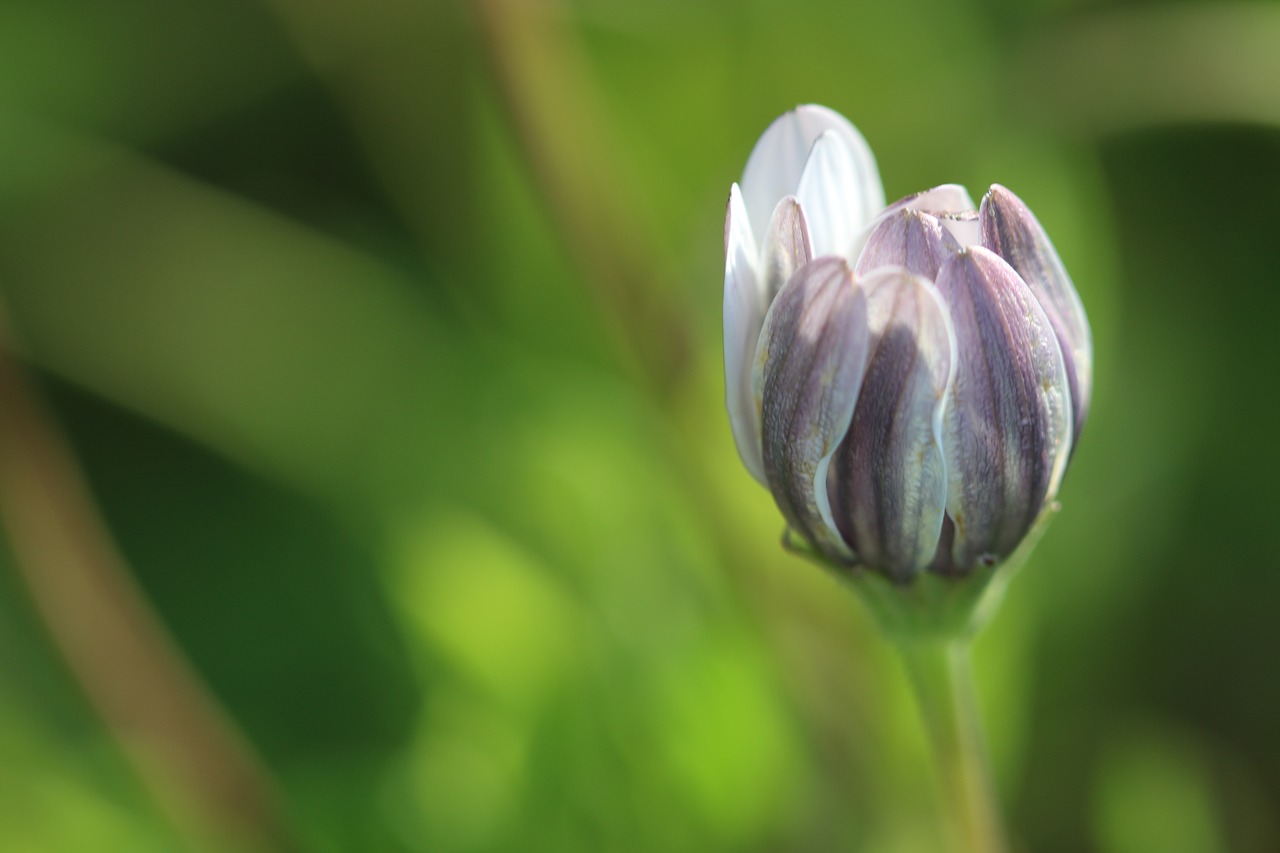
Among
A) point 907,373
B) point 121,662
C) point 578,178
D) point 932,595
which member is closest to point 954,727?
point 932,595

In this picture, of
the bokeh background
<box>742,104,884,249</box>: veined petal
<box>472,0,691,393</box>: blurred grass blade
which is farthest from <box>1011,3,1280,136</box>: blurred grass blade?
<box>742,104,884,249</box>: veined petal

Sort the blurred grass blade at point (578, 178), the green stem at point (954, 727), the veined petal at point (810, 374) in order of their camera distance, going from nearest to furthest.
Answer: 1. the veined petal at point (810, 374)
2. the green stem at point (954, 727)
3. the blurred grass blade at point (578, 178)

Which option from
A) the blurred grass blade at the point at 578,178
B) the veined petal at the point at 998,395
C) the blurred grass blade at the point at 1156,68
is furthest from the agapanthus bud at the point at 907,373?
the blurred grass blade at the point at 1156,68

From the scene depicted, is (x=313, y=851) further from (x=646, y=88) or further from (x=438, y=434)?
(x=646, y=88)

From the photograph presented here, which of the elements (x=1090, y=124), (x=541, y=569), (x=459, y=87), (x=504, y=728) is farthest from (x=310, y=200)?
(x=1090, y=124)

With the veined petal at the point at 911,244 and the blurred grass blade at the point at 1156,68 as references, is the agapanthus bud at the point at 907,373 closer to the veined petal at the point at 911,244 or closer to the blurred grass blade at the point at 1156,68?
the veined petal at the point at 911,244

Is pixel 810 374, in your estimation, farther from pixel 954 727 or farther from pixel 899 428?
pixel 954 727

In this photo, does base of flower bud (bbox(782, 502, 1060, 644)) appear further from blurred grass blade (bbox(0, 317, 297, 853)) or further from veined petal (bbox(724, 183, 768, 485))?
blurred grass blade (bbox(0, 317, 297, 853))

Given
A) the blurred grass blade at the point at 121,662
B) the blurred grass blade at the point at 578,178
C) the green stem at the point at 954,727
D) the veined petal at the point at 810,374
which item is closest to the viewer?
the veined petal at the point at 810,374
